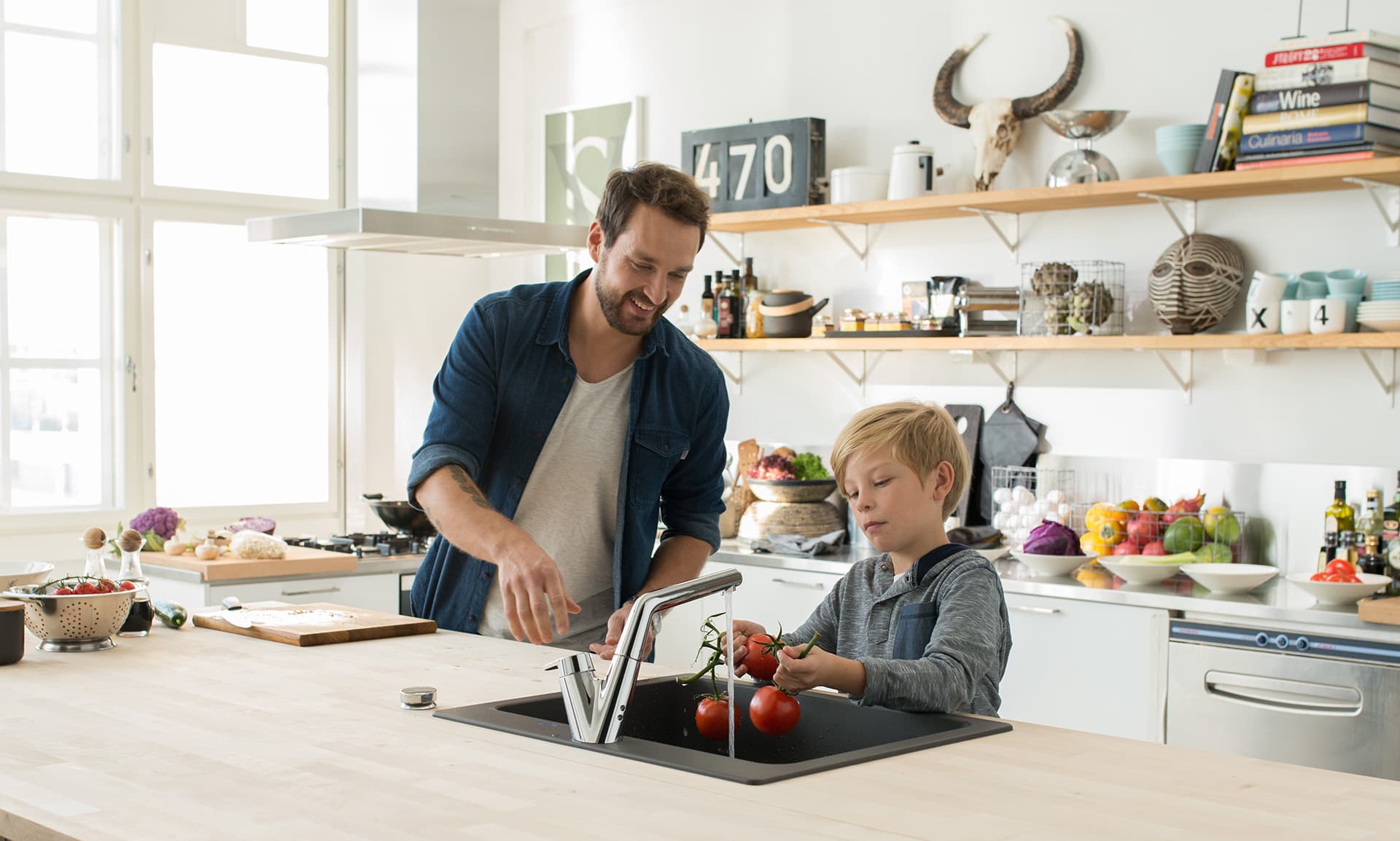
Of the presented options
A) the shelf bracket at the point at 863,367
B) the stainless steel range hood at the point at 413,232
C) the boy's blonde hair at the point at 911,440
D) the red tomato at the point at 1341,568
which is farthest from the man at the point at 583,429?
the shelf bracket at the point at 863,367

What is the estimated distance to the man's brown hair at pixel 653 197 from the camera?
2240mm

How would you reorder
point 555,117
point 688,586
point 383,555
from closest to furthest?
1. point 688,586
2. point 383,555
3. point 555,117

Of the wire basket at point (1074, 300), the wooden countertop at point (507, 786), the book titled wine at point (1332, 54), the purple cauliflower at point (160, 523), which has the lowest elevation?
the purple cauliflower at point (160, 523)

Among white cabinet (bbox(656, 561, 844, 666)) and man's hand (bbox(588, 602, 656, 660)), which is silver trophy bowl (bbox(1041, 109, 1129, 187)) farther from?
man's hand (bbox(588, 602, 656, 660))

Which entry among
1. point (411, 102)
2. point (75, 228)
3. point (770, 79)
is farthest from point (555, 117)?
point (75, 228)

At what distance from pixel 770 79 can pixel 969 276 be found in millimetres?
1061

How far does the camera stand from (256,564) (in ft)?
13.5

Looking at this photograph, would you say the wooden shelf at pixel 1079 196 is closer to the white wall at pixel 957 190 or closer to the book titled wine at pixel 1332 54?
the white wall at pixel 957 190

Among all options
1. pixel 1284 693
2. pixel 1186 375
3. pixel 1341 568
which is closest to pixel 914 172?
pixel 1186 375

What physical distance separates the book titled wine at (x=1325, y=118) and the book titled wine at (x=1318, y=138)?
0.01m

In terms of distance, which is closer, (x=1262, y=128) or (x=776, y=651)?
(x=776, y=651)

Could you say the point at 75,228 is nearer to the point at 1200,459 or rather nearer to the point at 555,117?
the point at 555,117

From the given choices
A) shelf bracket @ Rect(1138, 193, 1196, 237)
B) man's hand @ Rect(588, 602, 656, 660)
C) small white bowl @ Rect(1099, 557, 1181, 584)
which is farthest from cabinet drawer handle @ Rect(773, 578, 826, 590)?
man's hand @ Rect(588, 602, 656, 660)

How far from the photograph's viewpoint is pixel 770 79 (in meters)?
4.91
